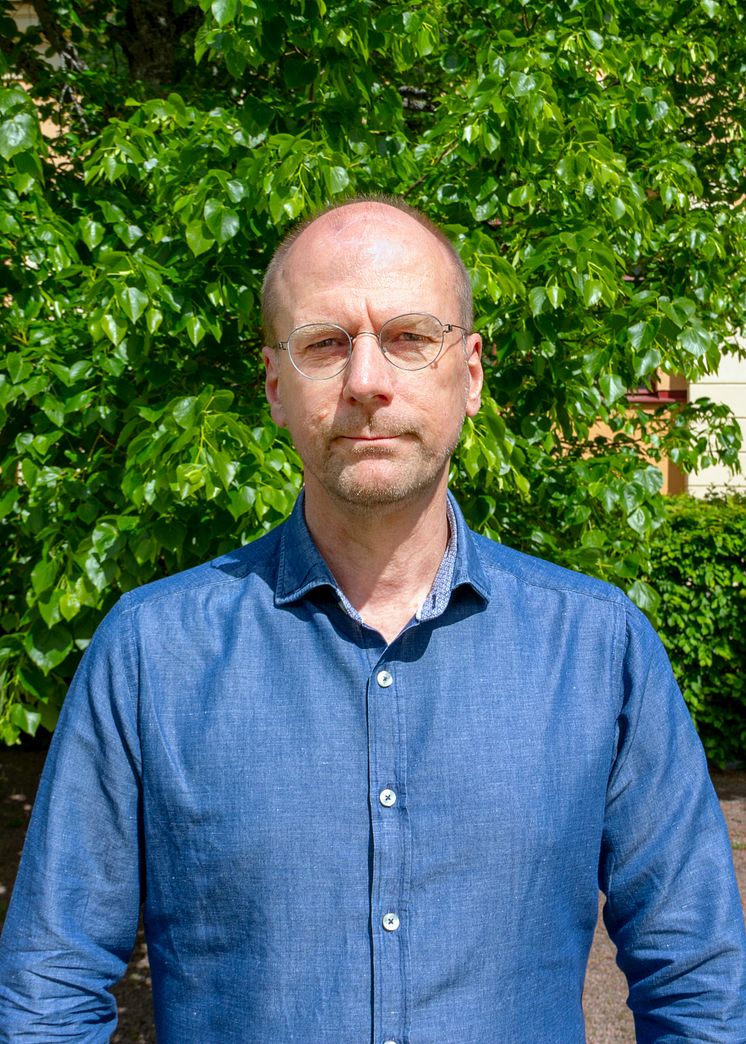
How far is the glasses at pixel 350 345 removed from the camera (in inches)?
60.1

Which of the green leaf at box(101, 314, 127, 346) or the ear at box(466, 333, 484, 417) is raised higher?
the green leaf at box(101, 314, 127, 346)

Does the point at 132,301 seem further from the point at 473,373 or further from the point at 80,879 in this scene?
the point at 80,879

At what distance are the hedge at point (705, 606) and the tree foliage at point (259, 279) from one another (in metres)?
3.65

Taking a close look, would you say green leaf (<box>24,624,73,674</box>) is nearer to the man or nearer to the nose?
the man

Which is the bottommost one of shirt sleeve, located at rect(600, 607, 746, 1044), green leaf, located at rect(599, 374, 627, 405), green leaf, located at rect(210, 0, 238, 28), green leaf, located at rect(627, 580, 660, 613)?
shirt sleeve, located at rect(600, 607, 746, 1044)

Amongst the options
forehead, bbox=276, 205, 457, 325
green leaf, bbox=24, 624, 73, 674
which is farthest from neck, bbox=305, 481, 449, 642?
green leaf, bbox=24, 624, 73, 674

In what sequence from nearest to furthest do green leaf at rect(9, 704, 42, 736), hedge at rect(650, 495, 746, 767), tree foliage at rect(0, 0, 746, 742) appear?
tree foliage at rect(0, 0, 746, 742) → green leaf at rect(9, 704, 42, 736) → hedge at rect(650, 495, 746, 767)

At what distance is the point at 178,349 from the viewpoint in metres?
2.84

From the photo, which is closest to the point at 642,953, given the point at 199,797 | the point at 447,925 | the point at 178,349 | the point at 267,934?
the point at 447,925

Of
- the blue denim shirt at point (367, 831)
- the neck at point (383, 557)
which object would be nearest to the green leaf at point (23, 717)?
the blue denim shirt at point (367, 831)

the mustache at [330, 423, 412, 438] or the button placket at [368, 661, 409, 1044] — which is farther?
the mustache at [330, 423, 412, 438]

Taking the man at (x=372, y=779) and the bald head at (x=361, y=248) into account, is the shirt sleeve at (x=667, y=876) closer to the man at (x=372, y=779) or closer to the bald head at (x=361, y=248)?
the man at (x=372, y=779)

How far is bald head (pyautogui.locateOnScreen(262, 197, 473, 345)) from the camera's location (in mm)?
1554

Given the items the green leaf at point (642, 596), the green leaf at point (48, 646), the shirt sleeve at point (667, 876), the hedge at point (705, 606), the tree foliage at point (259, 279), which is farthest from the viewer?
the hedge at point (705, 606)
